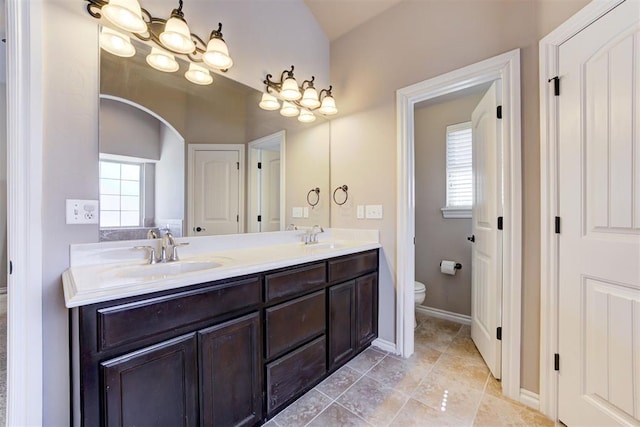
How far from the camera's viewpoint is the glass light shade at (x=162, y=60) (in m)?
1.47

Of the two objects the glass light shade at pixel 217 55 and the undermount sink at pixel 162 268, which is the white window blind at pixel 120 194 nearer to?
the undermount sink at pixel 162 268

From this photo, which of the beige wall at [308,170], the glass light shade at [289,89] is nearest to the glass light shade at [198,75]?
the glass light shade at [289,89]

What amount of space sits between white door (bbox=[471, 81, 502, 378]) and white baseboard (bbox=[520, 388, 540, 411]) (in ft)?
0.62

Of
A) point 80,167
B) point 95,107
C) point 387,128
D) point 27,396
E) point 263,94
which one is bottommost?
point 27,396

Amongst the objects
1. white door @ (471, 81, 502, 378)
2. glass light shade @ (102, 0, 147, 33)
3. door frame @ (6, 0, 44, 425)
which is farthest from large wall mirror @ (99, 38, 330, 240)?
white door @ (471, 81, 502, 378)

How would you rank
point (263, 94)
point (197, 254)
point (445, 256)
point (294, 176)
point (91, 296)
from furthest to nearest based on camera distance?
point (445, 256)
point (294, 176)
point (263, 94)
point (197, 254)
point (91, 296)

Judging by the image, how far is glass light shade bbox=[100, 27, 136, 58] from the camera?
1.28 m

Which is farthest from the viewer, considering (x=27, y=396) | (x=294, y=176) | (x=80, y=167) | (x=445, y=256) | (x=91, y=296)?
(x=445, y=256)

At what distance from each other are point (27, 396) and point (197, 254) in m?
0.84

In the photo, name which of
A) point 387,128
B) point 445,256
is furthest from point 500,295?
point 387,128

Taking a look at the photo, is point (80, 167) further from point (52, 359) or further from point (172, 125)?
point (52, 359)

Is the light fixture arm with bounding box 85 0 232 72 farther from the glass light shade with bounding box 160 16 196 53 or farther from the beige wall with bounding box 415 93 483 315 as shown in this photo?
the beige wall with bounding box 415 93 483 315

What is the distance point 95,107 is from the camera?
126 centimetres

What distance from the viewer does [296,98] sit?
2.17 metres
